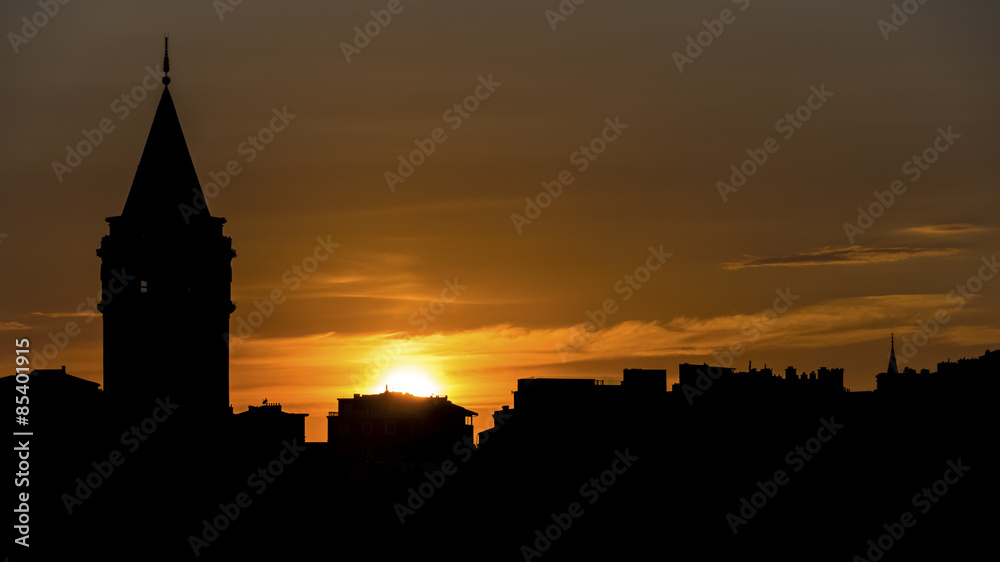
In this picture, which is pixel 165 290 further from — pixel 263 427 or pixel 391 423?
pixel 391 423

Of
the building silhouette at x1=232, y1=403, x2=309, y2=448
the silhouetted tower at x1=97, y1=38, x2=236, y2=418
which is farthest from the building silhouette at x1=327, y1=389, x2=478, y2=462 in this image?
the silhouetted tower at x1=97, y1=38, x2=236, y2=418

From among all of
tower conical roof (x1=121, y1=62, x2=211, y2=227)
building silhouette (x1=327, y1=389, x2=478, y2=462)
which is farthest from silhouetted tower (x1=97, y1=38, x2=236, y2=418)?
building silhouette (x1=327, y1=389, x2=478, y2=462)

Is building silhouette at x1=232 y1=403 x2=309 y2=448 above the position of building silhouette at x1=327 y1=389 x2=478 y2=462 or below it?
below

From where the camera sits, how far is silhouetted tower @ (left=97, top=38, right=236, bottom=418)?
82.8 metres

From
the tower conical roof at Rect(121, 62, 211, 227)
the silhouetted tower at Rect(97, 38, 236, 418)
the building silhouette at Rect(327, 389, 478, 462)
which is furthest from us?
the building silhouette at Rect(327, 389, 478, 462)

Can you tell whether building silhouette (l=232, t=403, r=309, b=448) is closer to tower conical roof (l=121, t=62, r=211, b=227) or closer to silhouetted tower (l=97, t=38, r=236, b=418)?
silhouetted tower (l=97, t=38, r=236, b=418)

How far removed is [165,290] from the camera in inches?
3300

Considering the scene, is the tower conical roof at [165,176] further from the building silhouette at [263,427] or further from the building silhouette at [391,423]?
the building silhouette at [391,423]

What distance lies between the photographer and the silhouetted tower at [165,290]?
272 feet

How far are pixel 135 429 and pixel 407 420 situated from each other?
2398 inches

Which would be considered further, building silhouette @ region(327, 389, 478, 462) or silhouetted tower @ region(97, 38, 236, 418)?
building silhouette @ region(327, 389, 478, 462)

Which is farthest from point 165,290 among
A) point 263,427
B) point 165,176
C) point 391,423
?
point 391,423

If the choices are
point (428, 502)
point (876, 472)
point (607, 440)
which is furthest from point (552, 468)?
point (876, 472)

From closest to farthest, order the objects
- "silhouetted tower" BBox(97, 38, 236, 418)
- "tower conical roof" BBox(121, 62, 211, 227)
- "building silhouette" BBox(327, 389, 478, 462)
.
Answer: "silhouetted tower" BBox(97, 38, 236, 418)
"tower conical roof" BBox(121, 62, 211, 227)
"building silhouette" BBox(327, 389, 478, 462)
